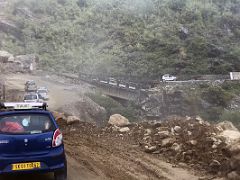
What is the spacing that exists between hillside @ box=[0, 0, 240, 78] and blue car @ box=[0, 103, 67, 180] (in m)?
35.6

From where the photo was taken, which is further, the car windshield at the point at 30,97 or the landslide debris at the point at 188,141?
the car windshield at the point at 30,97

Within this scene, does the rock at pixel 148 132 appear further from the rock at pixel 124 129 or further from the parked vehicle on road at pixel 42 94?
the parked vehicle on road at pixel 42 94

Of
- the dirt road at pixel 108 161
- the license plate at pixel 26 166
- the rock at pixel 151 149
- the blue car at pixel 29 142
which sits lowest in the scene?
the dirt road at pixel 108 161

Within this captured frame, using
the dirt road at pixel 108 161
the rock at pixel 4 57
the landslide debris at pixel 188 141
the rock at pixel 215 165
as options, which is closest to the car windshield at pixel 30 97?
the dirt road at pixel 108 161

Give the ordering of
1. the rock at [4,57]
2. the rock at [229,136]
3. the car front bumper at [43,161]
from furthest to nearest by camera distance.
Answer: the rock at [4,57] → the rock at [229,136] → the car front bumper at [43,161]

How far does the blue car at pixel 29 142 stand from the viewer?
706 centimetres

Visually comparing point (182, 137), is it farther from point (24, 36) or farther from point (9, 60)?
point (24, 36)

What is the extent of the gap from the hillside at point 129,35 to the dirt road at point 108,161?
3131 cm

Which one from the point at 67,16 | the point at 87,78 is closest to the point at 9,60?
the point at 87,78

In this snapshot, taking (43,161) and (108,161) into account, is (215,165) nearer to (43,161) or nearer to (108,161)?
(108,161)

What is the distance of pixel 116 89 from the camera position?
34.1 metres

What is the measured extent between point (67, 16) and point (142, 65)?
26606 millimetres

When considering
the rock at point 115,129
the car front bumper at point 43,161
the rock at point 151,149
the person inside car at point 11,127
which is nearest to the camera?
the car front bumper at point 43,161

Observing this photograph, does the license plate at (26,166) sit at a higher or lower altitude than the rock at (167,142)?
higher
